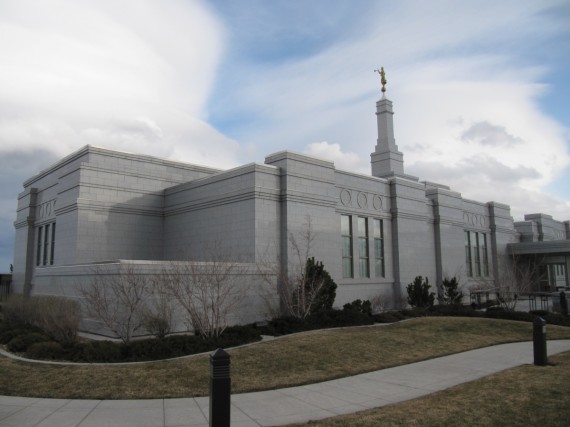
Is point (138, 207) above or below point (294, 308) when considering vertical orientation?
above

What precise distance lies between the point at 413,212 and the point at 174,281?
58.7 ft

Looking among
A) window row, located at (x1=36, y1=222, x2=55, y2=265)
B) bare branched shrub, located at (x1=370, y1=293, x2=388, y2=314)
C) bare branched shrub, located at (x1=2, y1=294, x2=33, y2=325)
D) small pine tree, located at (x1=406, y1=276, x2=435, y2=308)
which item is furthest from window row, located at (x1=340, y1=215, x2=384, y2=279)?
window row, located at (x1=36, y1=222, x2=55, y2=265)

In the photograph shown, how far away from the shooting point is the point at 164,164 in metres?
28.3

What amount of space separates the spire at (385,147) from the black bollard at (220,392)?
26.5 metres

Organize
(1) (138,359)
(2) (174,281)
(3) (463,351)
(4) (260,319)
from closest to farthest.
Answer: (1) (138,359), (3) (463,351), (2) (174,281), (4) (260,319)

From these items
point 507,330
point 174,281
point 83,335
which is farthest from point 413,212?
point 83,335

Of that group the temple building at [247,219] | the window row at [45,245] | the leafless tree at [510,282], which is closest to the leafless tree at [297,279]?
the temple building at [247,219]

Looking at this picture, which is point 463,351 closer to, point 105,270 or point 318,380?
point 318,380

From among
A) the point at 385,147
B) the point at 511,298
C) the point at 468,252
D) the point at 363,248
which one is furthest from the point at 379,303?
the point at 468,252

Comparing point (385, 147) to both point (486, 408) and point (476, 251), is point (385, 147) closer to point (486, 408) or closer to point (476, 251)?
point (476, 251)

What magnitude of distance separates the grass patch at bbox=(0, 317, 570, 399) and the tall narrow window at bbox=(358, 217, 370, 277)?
9302mm

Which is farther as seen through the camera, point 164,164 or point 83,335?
point 164,164

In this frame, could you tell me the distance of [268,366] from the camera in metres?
11.4

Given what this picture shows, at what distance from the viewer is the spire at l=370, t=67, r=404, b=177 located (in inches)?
1251
